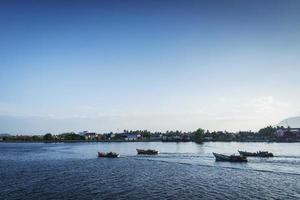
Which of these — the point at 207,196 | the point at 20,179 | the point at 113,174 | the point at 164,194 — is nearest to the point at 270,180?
the point at 207,196

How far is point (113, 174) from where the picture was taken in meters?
83.4

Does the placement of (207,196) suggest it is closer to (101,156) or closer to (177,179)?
(177,179)

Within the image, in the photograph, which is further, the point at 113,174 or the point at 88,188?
the point at 113,174

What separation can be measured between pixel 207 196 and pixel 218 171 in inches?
1361

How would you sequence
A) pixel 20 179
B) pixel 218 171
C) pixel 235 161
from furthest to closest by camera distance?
pixel 235 161 < pixel 218 171 < pixel 20 179

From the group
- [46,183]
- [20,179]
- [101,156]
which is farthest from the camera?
[101,156]

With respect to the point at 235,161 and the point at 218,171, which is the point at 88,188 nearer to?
the point at 218,171

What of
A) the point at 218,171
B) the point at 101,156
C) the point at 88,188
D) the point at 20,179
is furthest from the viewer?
the point at 101,156

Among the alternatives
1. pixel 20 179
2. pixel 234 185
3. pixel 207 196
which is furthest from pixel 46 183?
pixel 234 185

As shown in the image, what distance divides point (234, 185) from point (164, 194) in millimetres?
17163

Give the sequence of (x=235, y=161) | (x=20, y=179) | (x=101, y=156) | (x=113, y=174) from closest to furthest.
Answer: (x=20, y=179) → (x=113, y=174) → (x=235, y=161) → (x=101, y=156)

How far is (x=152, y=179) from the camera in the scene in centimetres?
7425

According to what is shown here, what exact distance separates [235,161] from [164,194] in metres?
65.4

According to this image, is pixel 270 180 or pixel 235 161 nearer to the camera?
pixel 270 180
